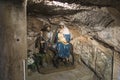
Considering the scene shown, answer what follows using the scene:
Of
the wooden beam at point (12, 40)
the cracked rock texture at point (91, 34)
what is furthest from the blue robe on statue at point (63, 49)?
the wooden beam at point (12, 40)

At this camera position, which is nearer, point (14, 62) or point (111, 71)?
point (14, 62)

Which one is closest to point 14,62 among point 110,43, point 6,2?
point 6,2

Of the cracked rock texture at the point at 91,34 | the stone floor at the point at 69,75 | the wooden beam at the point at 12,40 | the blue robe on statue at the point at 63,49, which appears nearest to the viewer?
the wooden beam at the point at 12,40

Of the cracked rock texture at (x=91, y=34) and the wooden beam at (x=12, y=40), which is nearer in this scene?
the wooden beam at (x=12, y=40)

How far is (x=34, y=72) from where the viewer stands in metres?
4.40

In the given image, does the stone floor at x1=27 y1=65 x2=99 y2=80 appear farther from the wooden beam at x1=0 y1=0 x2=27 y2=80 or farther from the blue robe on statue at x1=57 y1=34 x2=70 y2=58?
the wooden beam at x1=0 y1=0 x2=27 y2=80

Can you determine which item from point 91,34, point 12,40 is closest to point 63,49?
point 91,34

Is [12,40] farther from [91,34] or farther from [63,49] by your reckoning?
[91,34]

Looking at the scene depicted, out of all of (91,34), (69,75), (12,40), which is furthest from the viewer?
(91,34)

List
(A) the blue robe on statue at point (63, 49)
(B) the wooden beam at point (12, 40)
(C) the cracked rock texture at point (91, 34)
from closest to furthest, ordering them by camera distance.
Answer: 1. (B) the wooden beam at point (12, 40)
2. (C) the cracked rock texture at point (91, 34)
3. (A) the blue robe on statue at point (63, 49)

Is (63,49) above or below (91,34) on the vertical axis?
below

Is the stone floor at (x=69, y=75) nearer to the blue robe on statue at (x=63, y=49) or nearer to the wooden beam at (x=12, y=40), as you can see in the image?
the blue robe on statue at (x=63, y=49)

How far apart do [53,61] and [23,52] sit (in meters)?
3.05

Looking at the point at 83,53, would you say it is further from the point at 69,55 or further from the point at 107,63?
the point at 107,63
